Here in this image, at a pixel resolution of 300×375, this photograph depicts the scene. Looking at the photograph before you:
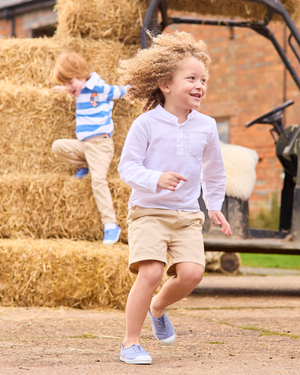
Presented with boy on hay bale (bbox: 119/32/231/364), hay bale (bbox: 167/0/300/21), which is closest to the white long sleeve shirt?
boy on hay bale (bbox: 119/32/231/364)

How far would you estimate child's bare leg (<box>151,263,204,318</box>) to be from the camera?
217 centimetres

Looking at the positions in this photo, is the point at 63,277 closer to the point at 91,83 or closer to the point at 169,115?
the point at 91,83

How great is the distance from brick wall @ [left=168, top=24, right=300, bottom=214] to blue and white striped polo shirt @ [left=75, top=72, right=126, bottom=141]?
6.94m

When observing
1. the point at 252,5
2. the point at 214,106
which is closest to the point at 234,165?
the point at 252,5

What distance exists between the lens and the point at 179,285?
7.23ft

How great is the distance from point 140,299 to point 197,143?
0.70 m

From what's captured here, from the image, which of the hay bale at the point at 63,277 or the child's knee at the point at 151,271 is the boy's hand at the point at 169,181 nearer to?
the child's knee at the point at 151,271

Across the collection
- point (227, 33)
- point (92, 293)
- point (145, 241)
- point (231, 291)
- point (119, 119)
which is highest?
point (227, 33)

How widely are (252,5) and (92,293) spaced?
2.96m

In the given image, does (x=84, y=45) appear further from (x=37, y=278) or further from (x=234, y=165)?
(x=37, y=278)

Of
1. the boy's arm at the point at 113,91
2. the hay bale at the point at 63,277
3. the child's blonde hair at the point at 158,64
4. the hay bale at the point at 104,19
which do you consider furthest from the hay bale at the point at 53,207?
the child's blonde hair at the point at 158,64

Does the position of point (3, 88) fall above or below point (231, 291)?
above

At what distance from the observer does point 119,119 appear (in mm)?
4395

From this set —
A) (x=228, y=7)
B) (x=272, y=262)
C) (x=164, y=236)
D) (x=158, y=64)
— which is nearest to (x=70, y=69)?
(x=228, y=7)
